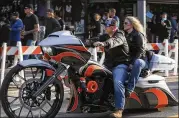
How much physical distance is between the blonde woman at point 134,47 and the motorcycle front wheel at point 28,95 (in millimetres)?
1038

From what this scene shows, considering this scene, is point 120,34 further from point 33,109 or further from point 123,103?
point 33,109

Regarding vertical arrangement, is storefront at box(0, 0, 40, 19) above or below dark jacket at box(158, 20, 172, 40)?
above

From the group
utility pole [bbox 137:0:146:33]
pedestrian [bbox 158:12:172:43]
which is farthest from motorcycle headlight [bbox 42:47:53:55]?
pedestrian [bbox 158:12:172:43]

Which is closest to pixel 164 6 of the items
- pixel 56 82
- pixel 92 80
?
pixel 92 80

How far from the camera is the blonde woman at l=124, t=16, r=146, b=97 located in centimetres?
655

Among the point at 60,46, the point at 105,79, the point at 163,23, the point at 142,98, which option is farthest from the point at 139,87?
the point at 163,23

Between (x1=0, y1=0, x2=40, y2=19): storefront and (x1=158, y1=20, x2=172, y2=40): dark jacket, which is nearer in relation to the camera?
(x1=158, y1=20, x2=172, y2=40): dark jacket

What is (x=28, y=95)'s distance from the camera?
617 centimetres

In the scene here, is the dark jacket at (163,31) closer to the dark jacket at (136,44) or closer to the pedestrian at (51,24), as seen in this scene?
the pedestrian at (51,24)

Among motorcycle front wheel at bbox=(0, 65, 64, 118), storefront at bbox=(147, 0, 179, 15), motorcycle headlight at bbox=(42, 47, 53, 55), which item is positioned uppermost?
storefront at bbox=(147, 0, 179, 15)

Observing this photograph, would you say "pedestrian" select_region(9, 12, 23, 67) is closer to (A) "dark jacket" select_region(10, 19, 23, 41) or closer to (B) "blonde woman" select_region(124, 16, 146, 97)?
(A) "dark jacket" select_region(10, 19, 23, 41)

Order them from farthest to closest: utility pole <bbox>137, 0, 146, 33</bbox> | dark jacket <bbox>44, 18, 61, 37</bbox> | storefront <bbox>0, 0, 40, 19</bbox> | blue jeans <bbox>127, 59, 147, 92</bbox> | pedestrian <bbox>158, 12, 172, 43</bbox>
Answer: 1. storefront <bbox>0, 0, 40, 19</bbox>
2. pedestrian <bbox>158, 12, 172, 43</bbox>
3. utility pole <bbox>137, 0, 146, 33</bbox>
4. dark jacket <bbox>44, 18, 61, 37</bbox>
5. blue jeans <bbox>127, 59, 147, 92</bbox>

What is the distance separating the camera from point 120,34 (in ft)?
20.9

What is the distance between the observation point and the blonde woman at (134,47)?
6.55 m
